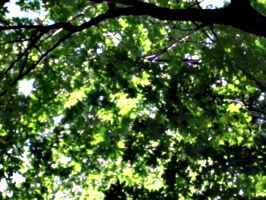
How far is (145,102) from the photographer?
6.46m

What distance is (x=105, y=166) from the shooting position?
986cm

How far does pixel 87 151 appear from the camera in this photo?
8.05 metres

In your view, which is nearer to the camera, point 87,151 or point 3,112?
point 3,112

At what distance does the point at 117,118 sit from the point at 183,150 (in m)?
2.40

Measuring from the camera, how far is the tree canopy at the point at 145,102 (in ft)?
17.5

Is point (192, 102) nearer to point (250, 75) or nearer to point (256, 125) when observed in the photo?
point (250, 75)

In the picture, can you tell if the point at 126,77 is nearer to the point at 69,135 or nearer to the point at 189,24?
the point at 69,135

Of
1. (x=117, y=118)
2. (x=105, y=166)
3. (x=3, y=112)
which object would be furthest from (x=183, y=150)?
(x=105, y=166)

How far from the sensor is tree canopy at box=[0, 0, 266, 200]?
5340 mm

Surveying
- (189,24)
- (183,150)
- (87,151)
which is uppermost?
(189,24)

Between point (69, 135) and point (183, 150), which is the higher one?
point (69, 135)

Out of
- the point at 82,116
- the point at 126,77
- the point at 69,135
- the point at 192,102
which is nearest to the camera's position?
the point at 192,102

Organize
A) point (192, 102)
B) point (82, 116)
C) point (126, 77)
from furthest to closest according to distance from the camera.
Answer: point (82, 116)
point (126, 77)
point (192, 102)

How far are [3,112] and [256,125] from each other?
5184 millimetres
